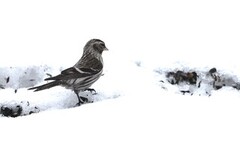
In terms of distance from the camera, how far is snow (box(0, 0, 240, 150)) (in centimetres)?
488

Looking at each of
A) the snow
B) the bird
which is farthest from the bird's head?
the snow

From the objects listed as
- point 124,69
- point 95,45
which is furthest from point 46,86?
point 124,69

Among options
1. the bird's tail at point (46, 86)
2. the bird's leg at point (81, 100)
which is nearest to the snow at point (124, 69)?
the bird's leg at point (81, 100)

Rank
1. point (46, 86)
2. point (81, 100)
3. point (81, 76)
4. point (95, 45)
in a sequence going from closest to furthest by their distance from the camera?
1. point (46, 86)
2. point (81, 76)
3. point (81, 100)
4. point (95, 45)

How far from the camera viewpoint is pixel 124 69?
657 centimetres

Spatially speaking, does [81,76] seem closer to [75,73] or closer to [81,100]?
[75,73]

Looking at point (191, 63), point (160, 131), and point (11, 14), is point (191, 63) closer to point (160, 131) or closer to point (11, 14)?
point (160, 131)

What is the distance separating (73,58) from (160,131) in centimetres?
219

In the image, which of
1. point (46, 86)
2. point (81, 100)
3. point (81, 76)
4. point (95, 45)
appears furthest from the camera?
point (95, 45)

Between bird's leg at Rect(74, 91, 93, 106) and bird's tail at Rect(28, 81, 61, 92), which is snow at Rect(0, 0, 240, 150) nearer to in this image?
bird's leg at Rect(74, 91, 93, 106)

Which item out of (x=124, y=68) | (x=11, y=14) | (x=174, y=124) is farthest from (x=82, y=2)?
(x=174, y=124)

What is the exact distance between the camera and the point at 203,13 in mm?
8117

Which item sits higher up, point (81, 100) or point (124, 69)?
point (124, 69)

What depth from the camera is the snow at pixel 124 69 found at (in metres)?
4.88
